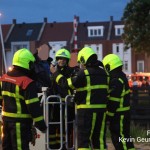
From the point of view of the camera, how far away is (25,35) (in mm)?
70125

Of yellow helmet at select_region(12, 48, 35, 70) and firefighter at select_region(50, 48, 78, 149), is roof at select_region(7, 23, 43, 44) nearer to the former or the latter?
firefighter at select_region(50, 48, 78, 149)

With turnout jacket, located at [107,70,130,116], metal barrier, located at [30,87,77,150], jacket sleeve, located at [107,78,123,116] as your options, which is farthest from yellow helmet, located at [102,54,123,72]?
metal barrier, located at [30,87,77,150]

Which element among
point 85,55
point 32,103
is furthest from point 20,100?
point 85,55

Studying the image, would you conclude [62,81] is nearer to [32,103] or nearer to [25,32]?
[32,103]

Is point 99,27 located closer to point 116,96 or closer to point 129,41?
point 129,41

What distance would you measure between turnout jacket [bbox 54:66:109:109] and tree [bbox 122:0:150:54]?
24439mm

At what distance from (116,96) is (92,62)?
0.80m

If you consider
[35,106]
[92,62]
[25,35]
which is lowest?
[35,106]

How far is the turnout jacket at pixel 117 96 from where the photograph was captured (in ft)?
25.7

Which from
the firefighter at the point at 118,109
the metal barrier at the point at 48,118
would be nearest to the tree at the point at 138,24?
the firefighter at the point at 118,109

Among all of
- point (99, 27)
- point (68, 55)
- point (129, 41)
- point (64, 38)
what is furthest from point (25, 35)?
point (68, 55)

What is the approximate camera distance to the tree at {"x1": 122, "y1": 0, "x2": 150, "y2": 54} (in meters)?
31.7

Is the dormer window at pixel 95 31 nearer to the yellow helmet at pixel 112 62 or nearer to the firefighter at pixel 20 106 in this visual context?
the yellow helmet at pixel 112 62

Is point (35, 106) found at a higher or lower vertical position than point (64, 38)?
lower
